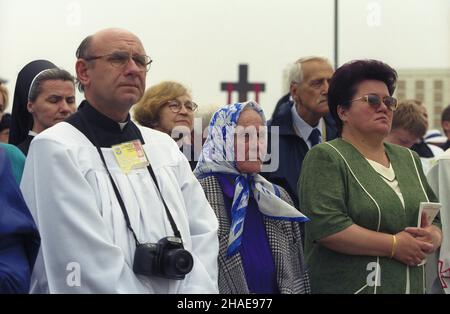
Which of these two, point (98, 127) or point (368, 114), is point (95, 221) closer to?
point (98, 127)

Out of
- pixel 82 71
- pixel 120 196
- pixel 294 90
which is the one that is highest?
pixel 82 71

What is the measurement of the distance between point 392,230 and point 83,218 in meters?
1.80

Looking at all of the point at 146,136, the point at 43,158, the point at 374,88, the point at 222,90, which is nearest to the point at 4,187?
the point at 43,158

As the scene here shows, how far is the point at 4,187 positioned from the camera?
14.1 ft

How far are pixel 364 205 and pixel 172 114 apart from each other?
6.30 feet

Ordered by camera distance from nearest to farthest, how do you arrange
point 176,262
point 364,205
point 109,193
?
point 176,262
point 109,193
point 364,205

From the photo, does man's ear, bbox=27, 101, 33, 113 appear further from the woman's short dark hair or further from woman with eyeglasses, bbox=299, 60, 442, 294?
the woman's short dark hair

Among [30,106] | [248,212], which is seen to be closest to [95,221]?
[248,212]

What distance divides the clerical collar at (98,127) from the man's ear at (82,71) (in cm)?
12

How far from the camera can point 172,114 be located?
6.81m

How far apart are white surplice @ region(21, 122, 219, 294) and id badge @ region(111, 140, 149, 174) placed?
0.03 meters

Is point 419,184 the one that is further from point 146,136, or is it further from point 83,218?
point 83,218

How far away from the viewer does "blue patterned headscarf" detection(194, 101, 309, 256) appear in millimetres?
5398
